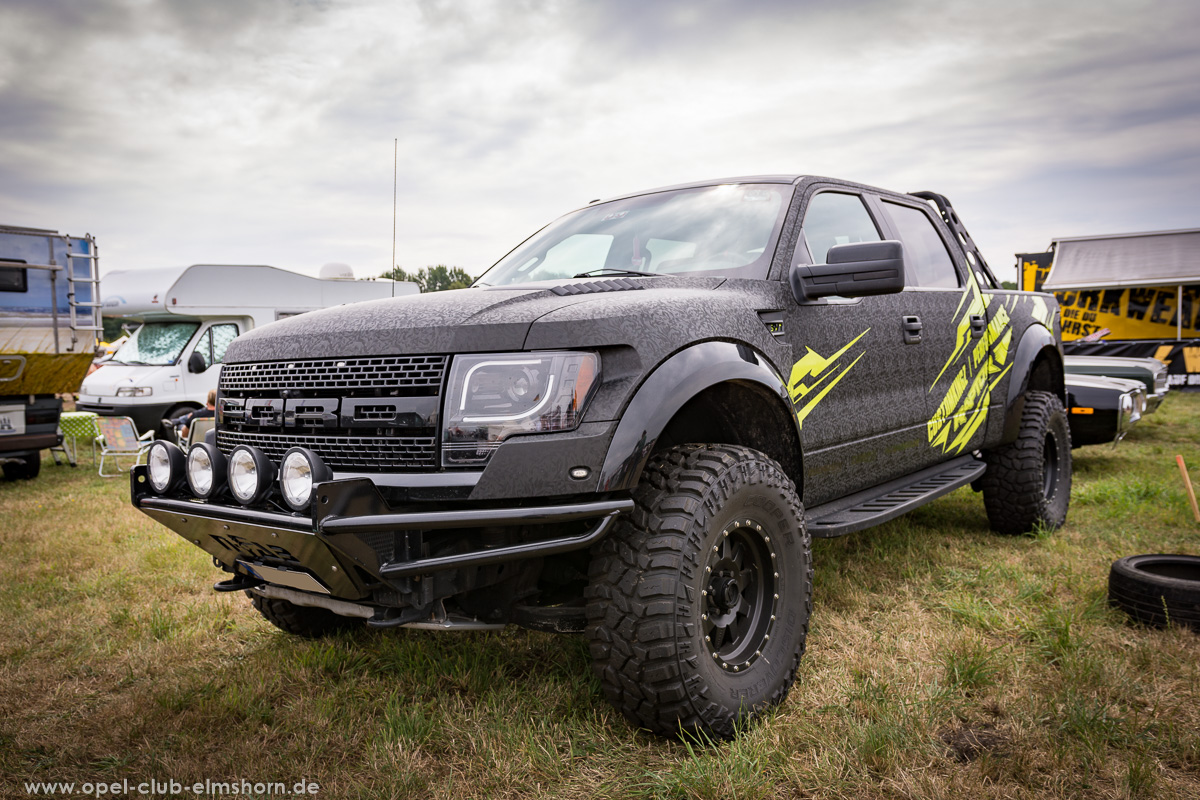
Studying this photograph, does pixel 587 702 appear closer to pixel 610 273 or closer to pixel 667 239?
pixel 610 273

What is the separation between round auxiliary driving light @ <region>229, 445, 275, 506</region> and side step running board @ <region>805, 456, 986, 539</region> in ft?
6.04

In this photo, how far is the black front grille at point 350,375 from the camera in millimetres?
2270

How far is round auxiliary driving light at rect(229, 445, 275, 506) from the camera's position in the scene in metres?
2.21

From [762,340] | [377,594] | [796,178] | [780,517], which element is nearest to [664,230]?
[796,178]

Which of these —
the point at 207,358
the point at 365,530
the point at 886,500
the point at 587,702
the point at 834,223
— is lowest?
the point at 587,702

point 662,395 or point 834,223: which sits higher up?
point 834,223

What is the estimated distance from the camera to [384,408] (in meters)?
2.29

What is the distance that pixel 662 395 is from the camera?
231 cm

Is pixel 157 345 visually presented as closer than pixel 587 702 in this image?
No

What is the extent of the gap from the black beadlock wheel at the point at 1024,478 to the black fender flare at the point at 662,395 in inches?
114

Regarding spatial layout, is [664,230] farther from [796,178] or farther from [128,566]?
[128,566]

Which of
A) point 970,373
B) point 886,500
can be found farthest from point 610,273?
point 970,373

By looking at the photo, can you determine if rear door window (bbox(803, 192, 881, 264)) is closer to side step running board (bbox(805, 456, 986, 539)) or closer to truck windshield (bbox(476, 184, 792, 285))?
truck windshield (bbox(476, 184, 792, 285))

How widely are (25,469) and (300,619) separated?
7.56 metres
